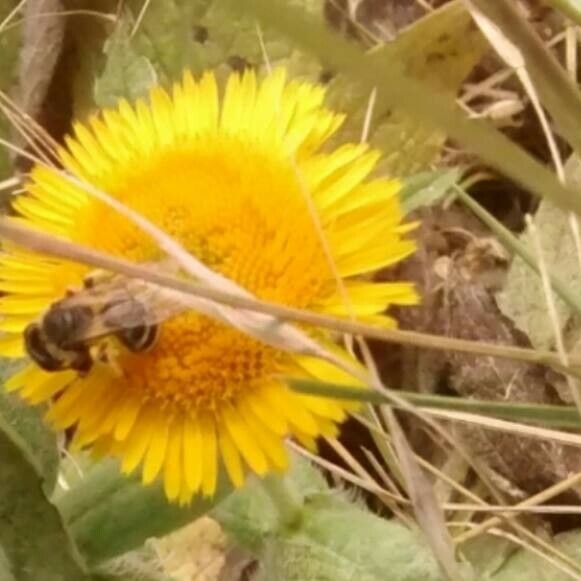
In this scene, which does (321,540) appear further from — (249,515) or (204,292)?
(204,292)

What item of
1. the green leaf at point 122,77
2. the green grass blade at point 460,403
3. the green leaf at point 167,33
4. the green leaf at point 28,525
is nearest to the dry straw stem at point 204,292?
the green grass blade at point 460,403

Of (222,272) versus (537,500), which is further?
(537,500)

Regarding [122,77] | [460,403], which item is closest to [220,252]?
[460,403]

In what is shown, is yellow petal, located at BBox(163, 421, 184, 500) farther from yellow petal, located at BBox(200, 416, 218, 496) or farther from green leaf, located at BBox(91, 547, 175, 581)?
green leaf, located at BBox(91, 547, 175, 581)

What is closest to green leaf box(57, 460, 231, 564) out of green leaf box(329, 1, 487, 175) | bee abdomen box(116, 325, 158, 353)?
bee abdomen box(116, 325, 158, 353)

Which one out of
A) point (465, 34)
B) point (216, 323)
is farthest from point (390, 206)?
point (465, 34)
